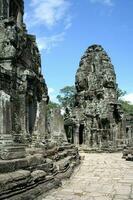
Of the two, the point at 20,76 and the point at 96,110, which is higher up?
the point at 20,76

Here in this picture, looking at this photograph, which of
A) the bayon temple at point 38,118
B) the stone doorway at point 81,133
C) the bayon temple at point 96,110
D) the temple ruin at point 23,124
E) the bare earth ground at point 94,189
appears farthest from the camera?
the stone doorway at point 81,133

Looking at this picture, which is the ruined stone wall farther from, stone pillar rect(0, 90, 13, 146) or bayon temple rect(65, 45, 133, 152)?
bayon temple rect(65, 45, 133, 152)

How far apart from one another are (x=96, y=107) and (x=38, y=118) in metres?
18.0

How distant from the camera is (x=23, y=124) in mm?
13484

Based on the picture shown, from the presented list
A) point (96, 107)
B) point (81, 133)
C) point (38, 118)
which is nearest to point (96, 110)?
point (96, 107)

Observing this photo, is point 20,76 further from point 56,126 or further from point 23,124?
point 56,126

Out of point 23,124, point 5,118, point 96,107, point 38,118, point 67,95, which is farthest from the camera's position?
point 67,95

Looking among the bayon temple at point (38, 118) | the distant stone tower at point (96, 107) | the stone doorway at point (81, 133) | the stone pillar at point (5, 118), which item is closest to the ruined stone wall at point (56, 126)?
the bayon temple at point (38, 118)

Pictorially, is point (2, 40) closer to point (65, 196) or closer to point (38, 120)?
point (38, 120)

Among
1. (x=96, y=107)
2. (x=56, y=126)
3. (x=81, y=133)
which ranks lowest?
(x=81, y=133)

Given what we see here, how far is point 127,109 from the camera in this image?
2484 inches

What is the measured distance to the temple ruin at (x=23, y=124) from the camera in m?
6.65

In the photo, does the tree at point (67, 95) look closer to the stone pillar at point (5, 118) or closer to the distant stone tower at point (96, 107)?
the distant stone tower at point (96, 107)

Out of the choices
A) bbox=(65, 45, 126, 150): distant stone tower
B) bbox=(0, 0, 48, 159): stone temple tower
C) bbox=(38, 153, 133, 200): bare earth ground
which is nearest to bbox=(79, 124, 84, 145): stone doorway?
bbox=(65, 45, 126, 150): distant stone tower
